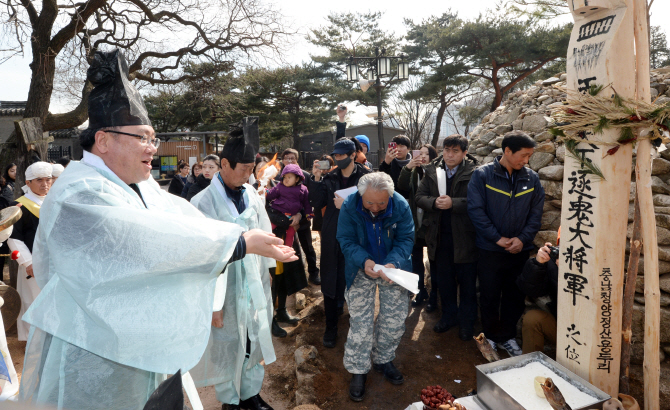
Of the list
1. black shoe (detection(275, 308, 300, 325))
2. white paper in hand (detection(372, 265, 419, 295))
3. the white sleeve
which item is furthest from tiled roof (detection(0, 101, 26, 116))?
white paper in hand (detection(372, 265, 419, 295))

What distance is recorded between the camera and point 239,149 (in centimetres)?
286

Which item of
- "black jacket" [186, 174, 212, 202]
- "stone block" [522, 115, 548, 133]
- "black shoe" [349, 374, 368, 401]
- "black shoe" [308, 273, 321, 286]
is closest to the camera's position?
"black shoe" [349, 374, 368, 401]

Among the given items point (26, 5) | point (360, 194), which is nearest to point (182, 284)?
point (360, 194)

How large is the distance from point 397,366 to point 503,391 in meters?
1.63

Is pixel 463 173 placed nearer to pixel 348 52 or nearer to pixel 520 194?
pixel 520 194

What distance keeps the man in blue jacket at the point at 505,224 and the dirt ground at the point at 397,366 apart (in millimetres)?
414

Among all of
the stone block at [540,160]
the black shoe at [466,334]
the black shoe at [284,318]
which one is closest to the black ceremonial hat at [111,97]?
the black shoe at [284,318]

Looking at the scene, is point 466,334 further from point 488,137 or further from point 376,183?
point 488,137

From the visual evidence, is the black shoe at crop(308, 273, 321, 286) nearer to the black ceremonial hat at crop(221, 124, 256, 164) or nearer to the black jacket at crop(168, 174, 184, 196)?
the black jacket at crop(168, 174, 184, 196)

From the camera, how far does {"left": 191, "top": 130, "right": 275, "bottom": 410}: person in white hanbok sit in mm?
2830

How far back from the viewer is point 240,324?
2.85 meters

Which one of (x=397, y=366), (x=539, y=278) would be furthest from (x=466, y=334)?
(x=539, y=278)

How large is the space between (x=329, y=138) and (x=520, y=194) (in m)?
12.1

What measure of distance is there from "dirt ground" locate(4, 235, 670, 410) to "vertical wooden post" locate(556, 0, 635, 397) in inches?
49.7
